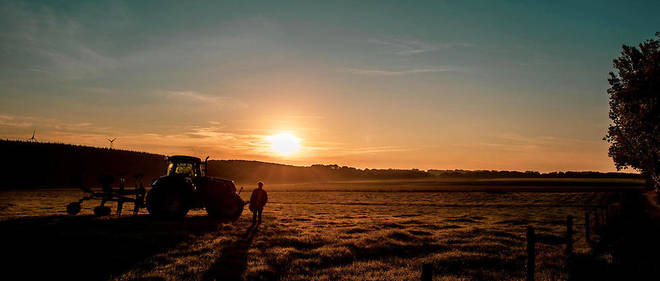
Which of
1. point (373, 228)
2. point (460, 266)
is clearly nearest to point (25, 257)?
point (460, 266)

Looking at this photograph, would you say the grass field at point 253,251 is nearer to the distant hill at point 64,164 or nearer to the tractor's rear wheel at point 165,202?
the tractor's rear wheel at point 165,202

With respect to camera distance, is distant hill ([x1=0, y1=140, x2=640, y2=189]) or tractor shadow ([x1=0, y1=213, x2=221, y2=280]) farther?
distant hill ([x1=0, y1=140, x2=640, y2=189])

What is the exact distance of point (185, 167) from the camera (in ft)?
62.8

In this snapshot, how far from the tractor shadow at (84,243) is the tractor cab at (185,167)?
231cm

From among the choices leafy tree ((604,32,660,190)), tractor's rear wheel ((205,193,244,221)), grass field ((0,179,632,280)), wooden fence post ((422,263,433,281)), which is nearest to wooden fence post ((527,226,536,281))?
grass field ((0,179,632,280))

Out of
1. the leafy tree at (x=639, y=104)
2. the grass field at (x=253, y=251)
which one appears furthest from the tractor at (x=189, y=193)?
the leafy tree at (x=639, y=104)

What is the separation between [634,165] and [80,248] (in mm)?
47932

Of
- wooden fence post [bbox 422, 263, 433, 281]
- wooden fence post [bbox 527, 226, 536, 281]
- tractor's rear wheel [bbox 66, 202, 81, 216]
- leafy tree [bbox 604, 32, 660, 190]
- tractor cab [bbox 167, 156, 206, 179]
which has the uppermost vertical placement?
leafy tree [bbox 604, 32, 660, 190]

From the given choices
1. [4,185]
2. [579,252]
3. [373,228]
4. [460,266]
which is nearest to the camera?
[460,266]

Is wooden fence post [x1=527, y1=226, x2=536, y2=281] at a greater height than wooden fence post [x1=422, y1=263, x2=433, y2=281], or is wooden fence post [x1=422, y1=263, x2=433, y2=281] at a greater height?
wooden fence post [x1=422, y1=263, x2=433, y2=281]

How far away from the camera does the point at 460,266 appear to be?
12.1 metres

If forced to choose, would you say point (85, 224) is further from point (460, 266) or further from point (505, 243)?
point (505, 243)

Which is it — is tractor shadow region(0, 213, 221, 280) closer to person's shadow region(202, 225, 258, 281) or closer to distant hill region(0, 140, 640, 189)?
person's shadow region(202, 225, 258, 281)

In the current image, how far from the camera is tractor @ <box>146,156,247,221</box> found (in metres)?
17.3
